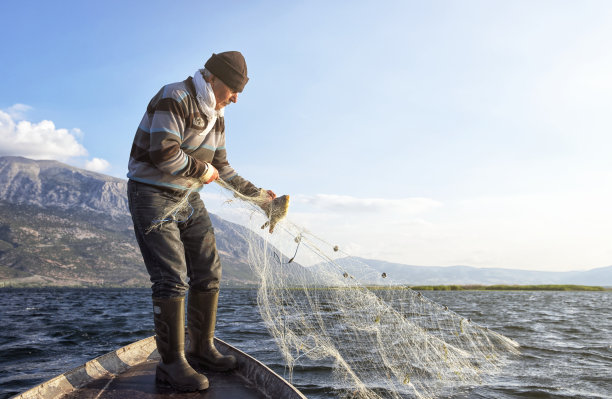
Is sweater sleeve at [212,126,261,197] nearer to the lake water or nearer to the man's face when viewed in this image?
the man's face

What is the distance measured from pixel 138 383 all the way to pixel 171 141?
7.67 ft

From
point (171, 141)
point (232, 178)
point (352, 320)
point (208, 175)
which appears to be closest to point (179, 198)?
point (208, 175)

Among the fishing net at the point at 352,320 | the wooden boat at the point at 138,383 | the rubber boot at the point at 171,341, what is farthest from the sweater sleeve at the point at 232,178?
the wooden boat at the point at 138,383

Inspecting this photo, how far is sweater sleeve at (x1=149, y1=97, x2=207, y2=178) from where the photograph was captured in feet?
11.6

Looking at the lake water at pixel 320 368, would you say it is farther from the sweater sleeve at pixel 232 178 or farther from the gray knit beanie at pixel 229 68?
the gray knit beanie at pixel 229 68

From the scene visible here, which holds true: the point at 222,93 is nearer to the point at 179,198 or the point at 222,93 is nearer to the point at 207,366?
the point at 179,198

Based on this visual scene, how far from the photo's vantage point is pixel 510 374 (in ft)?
24.7

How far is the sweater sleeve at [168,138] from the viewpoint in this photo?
11.6ft

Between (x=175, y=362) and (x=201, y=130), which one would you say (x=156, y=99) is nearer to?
(x=201, y=130)

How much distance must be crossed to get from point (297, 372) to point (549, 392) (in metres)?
4.07

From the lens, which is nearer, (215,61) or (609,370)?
(215,61)

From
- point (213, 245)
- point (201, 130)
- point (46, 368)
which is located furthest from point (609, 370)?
point (46, 368)

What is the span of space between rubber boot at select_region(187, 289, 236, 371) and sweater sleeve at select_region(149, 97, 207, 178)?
1416mm

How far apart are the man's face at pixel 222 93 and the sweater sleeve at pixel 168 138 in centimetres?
43
